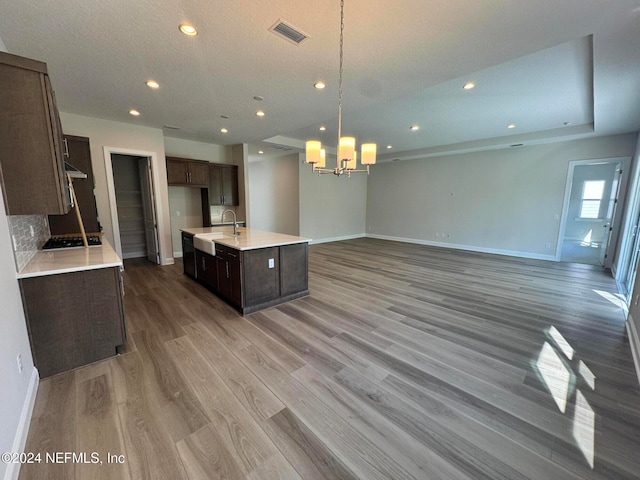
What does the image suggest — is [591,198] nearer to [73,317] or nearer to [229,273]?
[229,273]

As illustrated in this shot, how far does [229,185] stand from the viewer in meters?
6.59

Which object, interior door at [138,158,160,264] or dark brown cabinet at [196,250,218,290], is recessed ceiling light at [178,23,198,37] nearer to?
dark brown cabinet at [196,250,218,290]

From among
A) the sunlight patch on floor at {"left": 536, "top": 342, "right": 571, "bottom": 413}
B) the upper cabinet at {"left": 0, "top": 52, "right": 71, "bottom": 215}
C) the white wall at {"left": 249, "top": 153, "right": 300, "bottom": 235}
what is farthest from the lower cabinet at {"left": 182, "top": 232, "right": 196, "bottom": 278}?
the sunlight patch on floor at {"left": 536, "top": 342, "right": 571, "bottom": 413}

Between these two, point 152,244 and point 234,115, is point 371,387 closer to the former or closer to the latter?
point 234,115

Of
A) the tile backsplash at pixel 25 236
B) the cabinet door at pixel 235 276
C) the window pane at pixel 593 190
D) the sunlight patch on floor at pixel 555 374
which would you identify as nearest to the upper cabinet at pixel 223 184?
the tile backsplash at pixel 25 236

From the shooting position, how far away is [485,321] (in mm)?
3088

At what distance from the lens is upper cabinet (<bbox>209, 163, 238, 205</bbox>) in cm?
626

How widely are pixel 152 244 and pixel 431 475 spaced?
6271mm

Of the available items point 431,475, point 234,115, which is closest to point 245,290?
point 431,475

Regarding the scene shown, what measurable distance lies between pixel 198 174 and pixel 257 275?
3.91 meters

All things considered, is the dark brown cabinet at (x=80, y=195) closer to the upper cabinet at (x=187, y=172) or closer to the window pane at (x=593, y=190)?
the upper cabinet at (x=187, y=172)

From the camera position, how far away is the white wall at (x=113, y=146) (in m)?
4.38

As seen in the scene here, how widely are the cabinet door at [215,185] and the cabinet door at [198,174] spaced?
0.14 m

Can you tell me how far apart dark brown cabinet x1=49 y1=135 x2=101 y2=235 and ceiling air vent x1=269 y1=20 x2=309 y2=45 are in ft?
11.9
